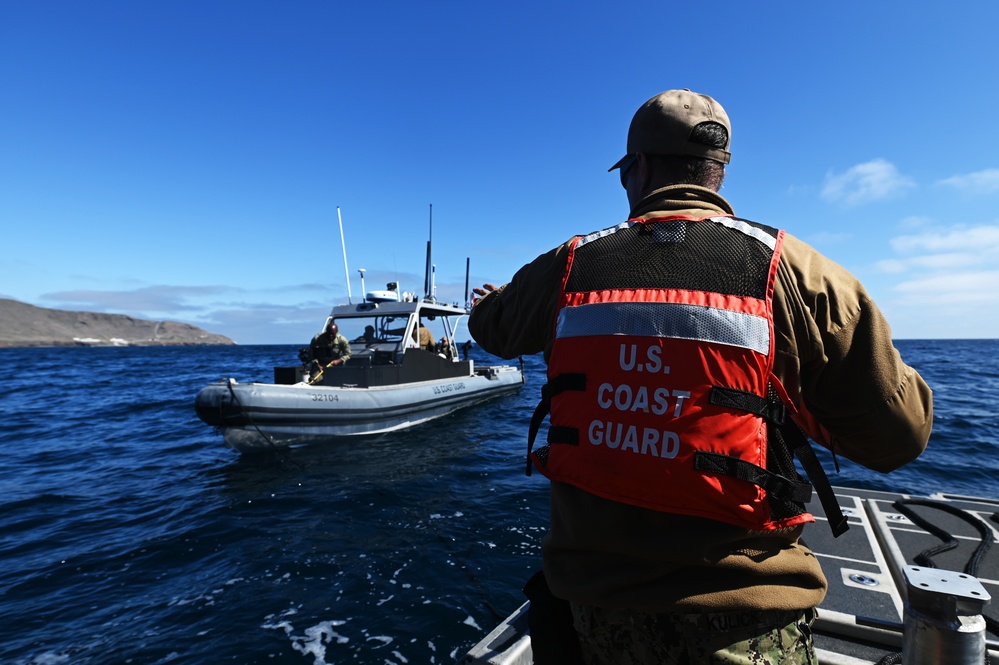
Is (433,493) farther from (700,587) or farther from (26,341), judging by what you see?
(26,341)

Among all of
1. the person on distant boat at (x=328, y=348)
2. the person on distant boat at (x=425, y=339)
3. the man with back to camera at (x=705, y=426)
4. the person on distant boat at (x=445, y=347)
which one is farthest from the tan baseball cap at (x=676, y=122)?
the person on distant boat at (x=445, y=347)

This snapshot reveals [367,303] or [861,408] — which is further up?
[367,303]

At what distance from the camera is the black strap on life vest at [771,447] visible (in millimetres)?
1077

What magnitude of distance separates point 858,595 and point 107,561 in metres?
6.24

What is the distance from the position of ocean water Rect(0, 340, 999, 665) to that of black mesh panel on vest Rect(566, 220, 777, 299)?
3234 mm

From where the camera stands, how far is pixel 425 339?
13516 millimetres

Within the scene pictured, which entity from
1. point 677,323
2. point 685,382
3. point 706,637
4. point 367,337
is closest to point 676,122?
point 677,323

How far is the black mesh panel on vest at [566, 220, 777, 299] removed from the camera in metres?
1.13

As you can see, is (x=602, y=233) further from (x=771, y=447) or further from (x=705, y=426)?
(x=771, y=447)

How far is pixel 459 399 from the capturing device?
13430mm

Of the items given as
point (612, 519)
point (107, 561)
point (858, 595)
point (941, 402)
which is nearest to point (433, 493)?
point (107, 561)

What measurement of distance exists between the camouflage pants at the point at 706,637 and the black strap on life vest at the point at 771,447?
258 mm

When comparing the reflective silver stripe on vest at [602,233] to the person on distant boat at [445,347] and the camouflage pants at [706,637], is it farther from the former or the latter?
the person on distant boat at [445,347]

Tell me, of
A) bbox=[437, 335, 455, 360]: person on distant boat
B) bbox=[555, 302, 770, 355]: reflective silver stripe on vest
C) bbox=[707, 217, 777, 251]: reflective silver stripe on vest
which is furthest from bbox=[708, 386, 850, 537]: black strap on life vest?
bbox=[437, 335, 455, 360]: person on distant boat
